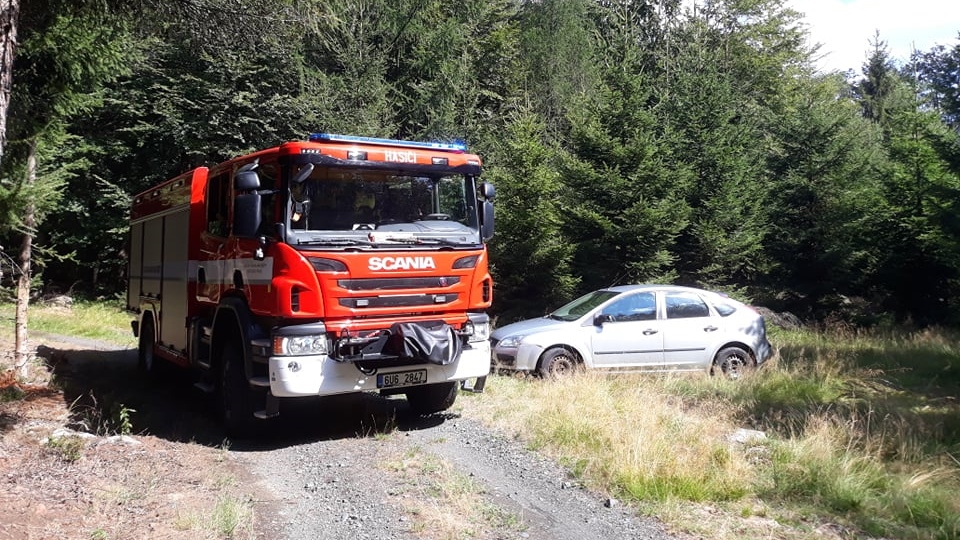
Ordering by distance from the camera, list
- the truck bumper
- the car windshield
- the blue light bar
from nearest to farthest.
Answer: the truck bumper < the blue light bar < the car windshield

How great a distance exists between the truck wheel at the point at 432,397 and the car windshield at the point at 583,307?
11.4 feet

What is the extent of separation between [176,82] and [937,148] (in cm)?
2133

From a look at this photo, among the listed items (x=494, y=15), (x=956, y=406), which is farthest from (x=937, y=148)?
(x=494, y=15)

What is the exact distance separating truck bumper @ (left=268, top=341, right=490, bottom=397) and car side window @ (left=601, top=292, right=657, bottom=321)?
434cm

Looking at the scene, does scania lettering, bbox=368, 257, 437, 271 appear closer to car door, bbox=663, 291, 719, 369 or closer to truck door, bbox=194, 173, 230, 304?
truck door, bbox=194, 173, 230, 304

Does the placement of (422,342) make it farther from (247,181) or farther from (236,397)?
(247,181)

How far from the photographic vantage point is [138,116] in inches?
919

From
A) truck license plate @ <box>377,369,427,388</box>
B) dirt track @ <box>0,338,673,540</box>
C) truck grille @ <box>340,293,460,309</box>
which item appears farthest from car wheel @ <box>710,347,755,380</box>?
truck license plate @ <box>377,369,427,388</box>

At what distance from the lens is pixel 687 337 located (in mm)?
10914

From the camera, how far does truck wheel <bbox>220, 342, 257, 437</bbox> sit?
7.20 m

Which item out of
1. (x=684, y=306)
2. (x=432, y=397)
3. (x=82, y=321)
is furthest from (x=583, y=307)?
(x=82, y=321)

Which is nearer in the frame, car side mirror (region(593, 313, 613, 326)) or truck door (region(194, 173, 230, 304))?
truck door (region(194, 173, 230, 304))

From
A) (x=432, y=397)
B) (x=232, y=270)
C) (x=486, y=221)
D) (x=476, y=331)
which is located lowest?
(x=432, y=397)

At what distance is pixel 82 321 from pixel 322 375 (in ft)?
55.5
